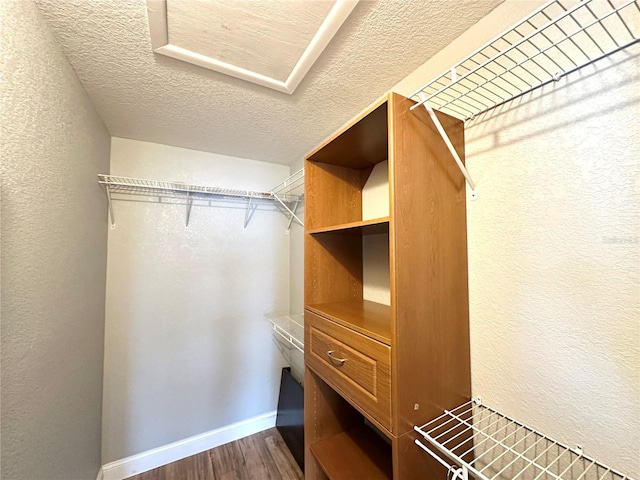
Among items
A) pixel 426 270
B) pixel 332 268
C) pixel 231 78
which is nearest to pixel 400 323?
pixel 426 270

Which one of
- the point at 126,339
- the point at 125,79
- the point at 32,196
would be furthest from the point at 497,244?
the point at 126,339

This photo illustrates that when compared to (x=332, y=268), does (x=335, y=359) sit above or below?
below

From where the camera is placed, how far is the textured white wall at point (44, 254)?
722mm

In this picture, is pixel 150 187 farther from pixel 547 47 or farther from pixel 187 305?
pixel 547 47

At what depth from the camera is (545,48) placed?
659 millimetres

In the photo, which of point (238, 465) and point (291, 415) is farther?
point (291, 415)

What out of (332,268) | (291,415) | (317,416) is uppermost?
(332,268)

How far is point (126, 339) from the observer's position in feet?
5.63

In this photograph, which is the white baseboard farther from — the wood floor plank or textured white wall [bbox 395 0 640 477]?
textured white wall [bbox 395 0 640 477]

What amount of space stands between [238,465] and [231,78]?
242cm

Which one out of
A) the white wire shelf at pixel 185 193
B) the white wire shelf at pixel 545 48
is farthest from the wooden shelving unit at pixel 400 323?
the white wire shelf at pixel 185 193

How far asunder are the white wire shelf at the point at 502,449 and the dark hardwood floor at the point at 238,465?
1335mm

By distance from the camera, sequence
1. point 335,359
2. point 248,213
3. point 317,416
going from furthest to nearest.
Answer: point 248,213
point 317,416
point 335,359

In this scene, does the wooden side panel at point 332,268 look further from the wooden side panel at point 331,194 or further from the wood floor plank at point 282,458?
the wood floor plank at point 282,458
